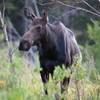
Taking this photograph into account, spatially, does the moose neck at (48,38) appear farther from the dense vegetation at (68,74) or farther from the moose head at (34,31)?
the dense vegetation at (68,74)

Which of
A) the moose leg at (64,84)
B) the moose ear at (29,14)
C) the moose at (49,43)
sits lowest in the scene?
the moose leg at (64,84)

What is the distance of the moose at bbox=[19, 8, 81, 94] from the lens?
7434 mm

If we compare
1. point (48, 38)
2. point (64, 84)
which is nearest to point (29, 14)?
point (48, 38)

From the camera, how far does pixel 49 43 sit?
25.9ft

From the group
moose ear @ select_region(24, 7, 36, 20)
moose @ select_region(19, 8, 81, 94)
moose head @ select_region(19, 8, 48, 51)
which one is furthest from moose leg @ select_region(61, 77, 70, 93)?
moose ear @ select_region(24, 7, 36, 20)

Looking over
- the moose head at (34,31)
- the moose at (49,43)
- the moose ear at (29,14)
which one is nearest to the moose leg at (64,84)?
the moose at (49,43)

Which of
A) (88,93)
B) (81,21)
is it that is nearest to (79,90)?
(88,93)

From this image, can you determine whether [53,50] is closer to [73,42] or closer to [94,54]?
[73,42]

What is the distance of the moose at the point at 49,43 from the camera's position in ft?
24.4

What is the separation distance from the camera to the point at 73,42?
8.62 m

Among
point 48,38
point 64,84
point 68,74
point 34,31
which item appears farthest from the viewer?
point 48,38

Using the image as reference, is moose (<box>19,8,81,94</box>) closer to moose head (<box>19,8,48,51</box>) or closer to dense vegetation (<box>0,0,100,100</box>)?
moose head (<box>19,8,48,51</box>)

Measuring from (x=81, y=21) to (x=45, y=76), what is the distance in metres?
11.9

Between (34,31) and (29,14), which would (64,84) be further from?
(29,14)
